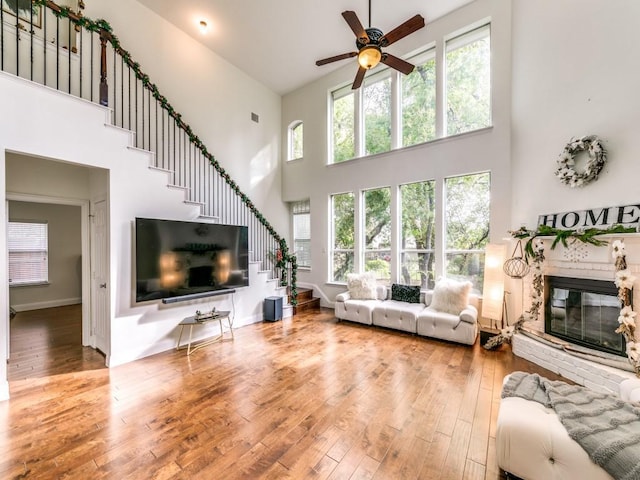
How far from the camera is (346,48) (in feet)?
17.6

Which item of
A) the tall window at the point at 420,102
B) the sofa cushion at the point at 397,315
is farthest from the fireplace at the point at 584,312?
the tall window at the point at 420,102

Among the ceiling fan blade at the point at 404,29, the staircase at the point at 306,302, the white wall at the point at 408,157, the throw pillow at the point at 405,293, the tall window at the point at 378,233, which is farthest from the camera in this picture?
the staircase at the point at 306,302

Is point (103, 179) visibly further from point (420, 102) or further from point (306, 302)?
point (420, 102)

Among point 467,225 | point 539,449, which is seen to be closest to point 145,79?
point 467,225

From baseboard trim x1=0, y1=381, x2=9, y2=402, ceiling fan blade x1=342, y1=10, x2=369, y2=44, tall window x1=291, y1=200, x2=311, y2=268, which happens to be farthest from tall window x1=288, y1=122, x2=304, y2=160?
baseboard trim x1=0, y1=381, x2=9, y2=402

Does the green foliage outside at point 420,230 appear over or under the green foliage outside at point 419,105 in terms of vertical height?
under

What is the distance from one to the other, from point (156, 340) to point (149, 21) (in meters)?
5.35

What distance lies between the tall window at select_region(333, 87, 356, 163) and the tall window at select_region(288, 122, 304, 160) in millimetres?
1100

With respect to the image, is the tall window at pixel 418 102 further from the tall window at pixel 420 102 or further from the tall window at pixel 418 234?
the tall window at pixel 418 234

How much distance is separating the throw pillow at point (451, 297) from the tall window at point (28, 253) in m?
8.84

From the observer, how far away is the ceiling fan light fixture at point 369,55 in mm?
2731

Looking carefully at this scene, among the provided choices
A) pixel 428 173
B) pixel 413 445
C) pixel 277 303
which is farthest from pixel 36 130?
pixel 428 173

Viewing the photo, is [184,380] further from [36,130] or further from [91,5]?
[91,5]

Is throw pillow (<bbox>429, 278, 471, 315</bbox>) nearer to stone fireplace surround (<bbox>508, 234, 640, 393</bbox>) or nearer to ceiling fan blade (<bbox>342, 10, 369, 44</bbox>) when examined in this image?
stone fireplace surround (<bbox>508, 234, 640, 393</bbox>)
